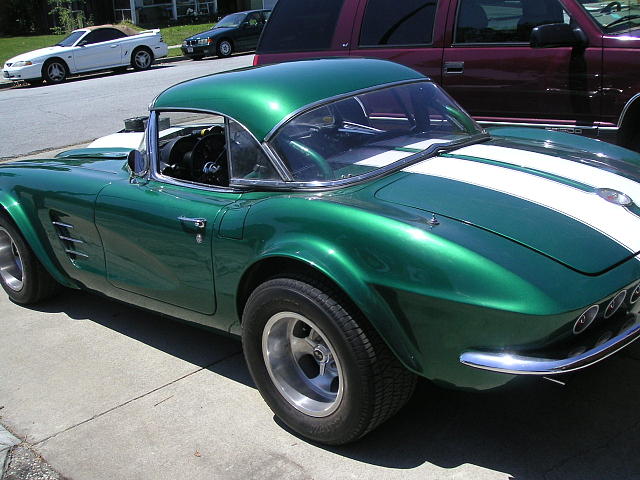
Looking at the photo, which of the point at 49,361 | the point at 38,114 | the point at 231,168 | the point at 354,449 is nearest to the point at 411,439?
the point at 354,449

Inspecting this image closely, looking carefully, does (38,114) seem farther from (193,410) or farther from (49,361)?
(193,410)

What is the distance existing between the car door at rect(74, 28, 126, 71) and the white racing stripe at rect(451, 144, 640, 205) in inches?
691

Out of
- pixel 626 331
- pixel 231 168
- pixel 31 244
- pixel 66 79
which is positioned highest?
pixel 231 168

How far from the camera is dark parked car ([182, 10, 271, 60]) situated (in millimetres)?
21672

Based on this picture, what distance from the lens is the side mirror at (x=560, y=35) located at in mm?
5238

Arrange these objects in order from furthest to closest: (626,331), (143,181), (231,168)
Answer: (143,181)
(231,168)
(626,331)

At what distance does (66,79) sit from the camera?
1995 centimetres

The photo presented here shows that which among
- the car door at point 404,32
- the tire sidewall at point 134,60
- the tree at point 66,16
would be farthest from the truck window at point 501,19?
the tree at point 66,16

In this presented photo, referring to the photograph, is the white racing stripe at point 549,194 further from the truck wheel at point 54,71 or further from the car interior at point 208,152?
the truck wheel at point 54,71

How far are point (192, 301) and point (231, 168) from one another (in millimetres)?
688

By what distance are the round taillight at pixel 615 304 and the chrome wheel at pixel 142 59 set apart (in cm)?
1942

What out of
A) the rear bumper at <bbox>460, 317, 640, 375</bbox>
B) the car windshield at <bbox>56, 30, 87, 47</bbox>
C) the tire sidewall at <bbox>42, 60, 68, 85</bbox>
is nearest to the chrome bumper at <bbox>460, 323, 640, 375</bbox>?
the rear bumper at <bbox>460, 317, 640, 375</bbox>

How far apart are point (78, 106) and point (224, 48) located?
29.9 ft

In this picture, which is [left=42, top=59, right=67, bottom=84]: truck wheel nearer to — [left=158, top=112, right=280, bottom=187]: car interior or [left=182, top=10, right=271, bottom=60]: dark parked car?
[left=182, top=10, right=271, bottom=60]: dark parked car
